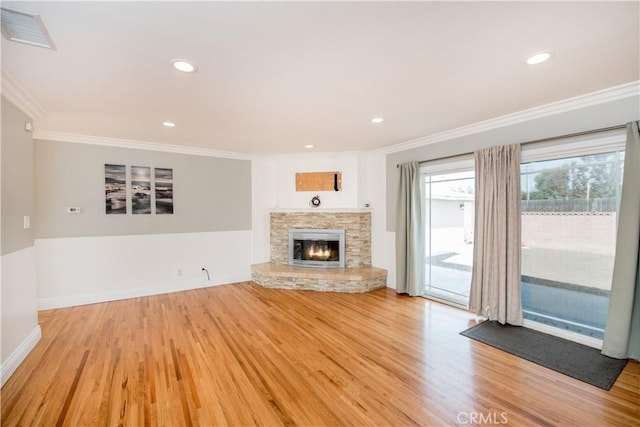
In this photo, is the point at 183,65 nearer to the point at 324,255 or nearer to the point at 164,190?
the point at 164,190

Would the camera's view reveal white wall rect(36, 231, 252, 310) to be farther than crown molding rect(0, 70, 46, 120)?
Yes

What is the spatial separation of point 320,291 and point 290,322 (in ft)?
4.28

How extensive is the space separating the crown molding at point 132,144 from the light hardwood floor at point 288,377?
2479mm

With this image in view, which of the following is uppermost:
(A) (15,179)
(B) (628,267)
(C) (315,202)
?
(A) (15,179)

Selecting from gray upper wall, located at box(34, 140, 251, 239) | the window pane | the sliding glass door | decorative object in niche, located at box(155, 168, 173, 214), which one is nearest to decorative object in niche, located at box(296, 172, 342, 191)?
gray upper wall, located at box(34, 140, 251, 239)

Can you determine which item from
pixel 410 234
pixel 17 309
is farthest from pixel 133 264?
pixel 410 234

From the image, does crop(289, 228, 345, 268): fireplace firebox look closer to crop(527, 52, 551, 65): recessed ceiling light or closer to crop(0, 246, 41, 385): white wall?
crop(0, 246, 41, 385): white wall

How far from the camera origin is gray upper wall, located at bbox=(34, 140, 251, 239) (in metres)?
3.80

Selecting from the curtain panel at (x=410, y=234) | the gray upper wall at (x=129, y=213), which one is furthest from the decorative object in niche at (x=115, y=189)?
the curtain panel at (x=410, y=234)

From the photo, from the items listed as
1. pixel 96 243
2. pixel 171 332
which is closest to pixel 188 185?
pixel 96 243

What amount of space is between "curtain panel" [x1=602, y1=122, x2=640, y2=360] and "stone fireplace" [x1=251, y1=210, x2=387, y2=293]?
283cm

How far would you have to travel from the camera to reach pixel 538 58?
196 centimetres

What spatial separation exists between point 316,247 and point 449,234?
7.95 feet

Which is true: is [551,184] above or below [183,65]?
below
